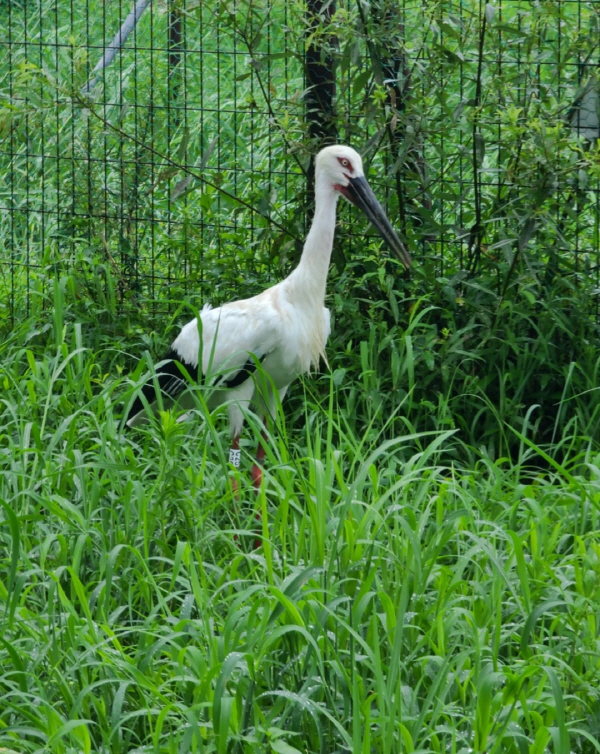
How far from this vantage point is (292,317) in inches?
166

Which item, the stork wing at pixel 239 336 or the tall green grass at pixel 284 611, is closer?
the tall green grass at pixel 284 611

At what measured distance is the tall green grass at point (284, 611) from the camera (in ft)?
8.08

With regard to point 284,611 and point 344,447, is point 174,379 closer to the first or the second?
point 344,447

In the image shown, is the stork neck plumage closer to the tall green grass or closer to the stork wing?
the stork wing

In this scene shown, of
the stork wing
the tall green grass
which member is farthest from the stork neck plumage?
the tall green grass

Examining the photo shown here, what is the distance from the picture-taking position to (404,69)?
464 cm

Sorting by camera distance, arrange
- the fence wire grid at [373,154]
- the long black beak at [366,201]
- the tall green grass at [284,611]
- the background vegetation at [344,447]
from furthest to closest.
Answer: the fence wire grid at [373,154] < the long black beak at [366,201] < the background vegetation at [344,447] < the tall green grass at [284,611]

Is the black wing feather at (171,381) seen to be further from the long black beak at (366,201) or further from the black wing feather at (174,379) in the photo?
the long black beak at (366,201)

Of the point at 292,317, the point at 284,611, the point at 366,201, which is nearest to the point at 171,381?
the point at 292,317

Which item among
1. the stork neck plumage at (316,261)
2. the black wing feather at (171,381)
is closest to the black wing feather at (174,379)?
the black wing feather at (171,381)

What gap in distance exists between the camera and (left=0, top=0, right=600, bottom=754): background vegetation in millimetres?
2566

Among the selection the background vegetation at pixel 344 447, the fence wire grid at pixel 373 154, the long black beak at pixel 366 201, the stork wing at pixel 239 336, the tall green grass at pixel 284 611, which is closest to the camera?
the tall green grass at pixel 284 611

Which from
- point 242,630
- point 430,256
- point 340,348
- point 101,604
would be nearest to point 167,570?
point 101,604

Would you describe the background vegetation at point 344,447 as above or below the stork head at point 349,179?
below
